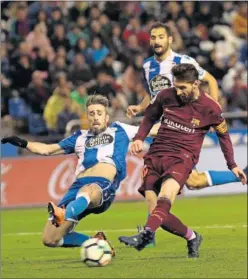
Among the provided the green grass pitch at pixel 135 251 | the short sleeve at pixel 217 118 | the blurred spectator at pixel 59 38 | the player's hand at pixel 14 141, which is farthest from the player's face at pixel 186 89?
the blurred spectator at pixel 59 38

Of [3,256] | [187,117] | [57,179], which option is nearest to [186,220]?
[57,179]

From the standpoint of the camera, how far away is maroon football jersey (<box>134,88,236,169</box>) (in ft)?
36.0

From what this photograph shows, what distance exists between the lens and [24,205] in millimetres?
18656

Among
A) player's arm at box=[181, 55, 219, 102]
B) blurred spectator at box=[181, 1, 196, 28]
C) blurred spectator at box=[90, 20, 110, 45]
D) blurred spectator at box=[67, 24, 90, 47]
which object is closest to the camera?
player's arm at box=[181, 55, 219, 102]

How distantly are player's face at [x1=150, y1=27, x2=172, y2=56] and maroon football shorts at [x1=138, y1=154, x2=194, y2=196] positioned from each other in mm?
1887

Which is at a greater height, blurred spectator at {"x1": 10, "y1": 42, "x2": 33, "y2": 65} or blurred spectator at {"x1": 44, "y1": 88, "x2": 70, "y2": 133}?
blurred spectator at {"x1": 10, "y1": 42, "x2": 33, "y2": 65}

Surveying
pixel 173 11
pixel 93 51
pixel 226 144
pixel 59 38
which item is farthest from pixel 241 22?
pixel 226 144

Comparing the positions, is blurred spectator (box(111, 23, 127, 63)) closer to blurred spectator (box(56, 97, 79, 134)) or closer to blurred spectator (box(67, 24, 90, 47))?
blurred spectator (box(67, 24, 90, 47))

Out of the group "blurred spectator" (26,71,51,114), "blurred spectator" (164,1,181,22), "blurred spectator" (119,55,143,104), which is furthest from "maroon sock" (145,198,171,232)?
"blurred spectator" (164,1,181,22)

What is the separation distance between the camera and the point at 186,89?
35.2 feet

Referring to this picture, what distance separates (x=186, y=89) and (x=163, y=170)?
0.90m

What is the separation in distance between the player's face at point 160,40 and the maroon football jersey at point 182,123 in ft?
4.69

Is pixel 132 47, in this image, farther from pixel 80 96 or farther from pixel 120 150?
pixel 120 150

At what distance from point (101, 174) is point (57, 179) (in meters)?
7.17
